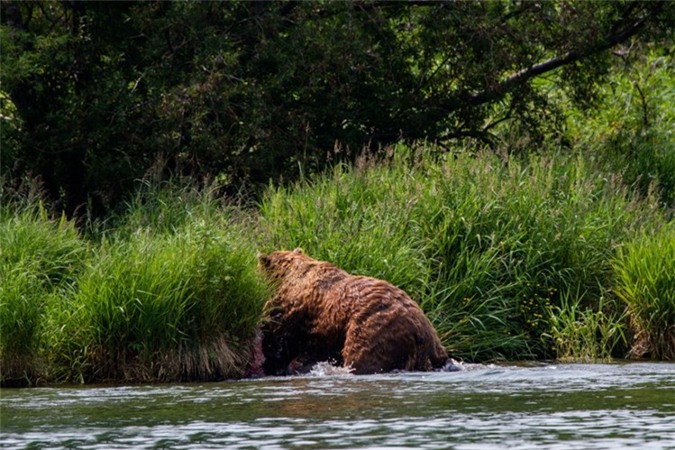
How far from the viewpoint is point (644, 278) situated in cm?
1319

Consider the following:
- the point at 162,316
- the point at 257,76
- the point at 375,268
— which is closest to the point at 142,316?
the point at 162,316

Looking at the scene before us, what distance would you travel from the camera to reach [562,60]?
20.8 meters

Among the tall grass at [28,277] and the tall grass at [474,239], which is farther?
the tall grass at [474,239]

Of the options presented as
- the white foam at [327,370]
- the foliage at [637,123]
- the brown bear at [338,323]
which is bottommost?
the white foam at [327,370]

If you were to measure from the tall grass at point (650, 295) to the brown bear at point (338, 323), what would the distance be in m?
2.36

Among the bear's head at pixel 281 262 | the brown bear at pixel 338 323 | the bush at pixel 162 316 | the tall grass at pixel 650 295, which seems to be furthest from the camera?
the tall grass at pixel 650 295

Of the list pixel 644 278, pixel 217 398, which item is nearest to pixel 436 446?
pixel 217 398

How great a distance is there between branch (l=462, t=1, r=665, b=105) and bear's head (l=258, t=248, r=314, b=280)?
26.6ft

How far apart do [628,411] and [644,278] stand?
4.43m

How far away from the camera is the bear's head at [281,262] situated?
491 inches

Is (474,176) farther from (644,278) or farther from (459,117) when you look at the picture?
(459,117)

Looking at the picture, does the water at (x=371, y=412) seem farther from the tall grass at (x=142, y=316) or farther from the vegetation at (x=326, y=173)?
the vegetation at (x=326, y=173)

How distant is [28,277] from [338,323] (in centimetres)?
283

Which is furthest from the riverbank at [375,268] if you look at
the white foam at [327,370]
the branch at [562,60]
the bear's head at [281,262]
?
the branch at [562,60]
